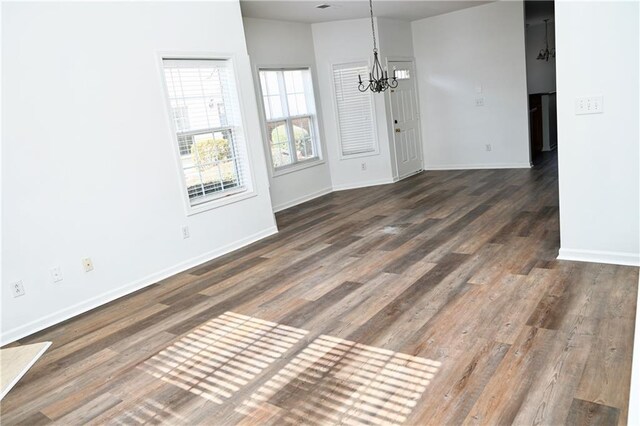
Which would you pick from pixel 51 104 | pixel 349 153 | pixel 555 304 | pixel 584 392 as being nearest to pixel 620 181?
pixel 555 304

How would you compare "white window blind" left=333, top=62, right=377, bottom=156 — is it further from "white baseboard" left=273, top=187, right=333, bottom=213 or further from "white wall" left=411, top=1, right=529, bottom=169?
"white wall" left=411, top=1, right=529, bottom=169

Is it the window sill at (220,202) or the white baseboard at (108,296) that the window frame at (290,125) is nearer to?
the window sill at (220,202)

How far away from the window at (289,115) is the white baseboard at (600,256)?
4.06m

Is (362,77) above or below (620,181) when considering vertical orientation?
above

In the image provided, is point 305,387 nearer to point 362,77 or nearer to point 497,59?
point 362,77

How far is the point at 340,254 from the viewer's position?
14.0ft

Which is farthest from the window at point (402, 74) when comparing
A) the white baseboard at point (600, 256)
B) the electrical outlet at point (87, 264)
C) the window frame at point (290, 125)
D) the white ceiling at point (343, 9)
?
the electrical outlet at point (87, 264)

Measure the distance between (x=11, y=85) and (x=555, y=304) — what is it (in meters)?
3.89

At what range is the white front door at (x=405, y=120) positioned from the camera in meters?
7.54

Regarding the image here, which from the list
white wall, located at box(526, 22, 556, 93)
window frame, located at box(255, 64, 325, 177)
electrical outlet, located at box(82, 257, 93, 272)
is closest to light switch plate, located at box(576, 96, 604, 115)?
electrical outlet, located at box(82, 257, 93, 272)

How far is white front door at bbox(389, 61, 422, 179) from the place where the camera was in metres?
7.54

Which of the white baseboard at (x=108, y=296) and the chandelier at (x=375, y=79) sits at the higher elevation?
the chandelier at (x=375, y=79)

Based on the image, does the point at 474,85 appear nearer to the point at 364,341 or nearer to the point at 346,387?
the point at 364,341

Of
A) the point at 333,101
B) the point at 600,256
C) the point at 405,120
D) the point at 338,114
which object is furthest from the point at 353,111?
the point at 600,256
